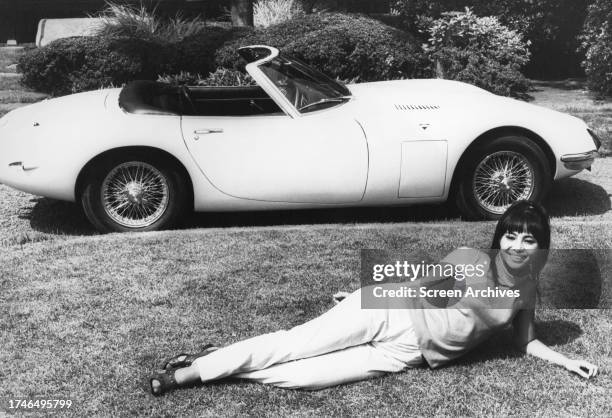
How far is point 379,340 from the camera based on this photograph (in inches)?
144

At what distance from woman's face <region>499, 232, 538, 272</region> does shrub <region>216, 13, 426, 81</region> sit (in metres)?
8.03

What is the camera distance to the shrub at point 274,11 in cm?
1473

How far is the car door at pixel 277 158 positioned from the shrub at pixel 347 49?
582 centimetres

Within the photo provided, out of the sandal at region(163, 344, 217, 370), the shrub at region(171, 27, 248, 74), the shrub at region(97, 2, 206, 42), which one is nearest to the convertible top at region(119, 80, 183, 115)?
the sandal at region(163, 344, 217, 370)

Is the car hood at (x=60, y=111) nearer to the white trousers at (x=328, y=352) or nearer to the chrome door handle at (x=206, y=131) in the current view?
the chrome door handle at (x=206, y=131)

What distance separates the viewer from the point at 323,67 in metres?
11.5

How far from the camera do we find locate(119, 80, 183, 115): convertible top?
5.79 metres

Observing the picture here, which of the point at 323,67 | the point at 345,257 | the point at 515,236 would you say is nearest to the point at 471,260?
the point at 515,236

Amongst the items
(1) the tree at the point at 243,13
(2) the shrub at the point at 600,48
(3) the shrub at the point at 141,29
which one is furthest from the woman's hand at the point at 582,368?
(1) the tree at the point at 243,13

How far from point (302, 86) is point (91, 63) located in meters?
6.68

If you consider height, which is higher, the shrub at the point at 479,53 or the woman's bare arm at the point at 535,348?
the shrub at the point at 479,53

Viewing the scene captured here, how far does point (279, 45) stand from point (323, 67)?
77 cm

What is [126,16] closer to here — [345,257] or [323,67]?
[323,67]

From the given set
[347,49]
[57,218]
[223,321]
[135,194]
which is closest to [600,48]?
[347,49]
